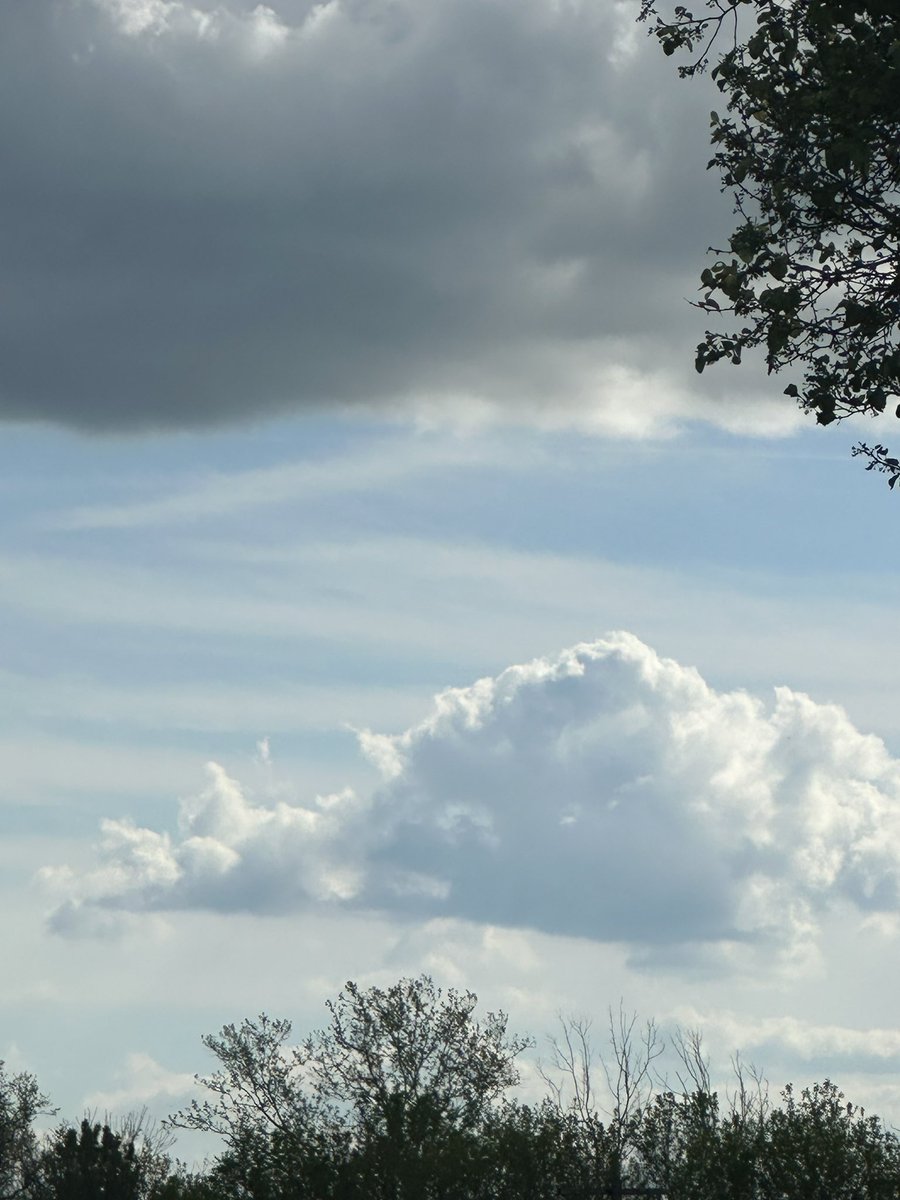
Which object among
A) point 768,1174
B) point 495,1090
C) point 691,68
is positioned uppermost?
point 691,68

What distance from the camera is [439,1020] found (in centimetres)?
5956

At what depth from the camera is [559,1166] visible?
3672 cm

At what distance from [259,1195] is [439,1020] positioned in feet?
71.0

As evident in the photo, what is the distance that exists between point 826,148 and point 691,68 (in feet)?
6.38

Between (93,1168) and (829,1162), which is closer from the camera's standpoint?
(829,1162)

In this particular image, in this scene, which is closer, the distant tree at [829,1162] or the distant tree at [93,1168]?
the distant tree at [829,1162]

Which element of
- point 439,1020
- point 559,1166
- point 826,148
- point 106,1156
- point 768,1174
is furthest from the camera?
point 439,1020

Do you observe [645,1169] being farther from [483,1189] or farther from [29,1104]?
[29,1104]

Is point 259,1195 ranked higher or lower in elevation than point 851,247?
lower

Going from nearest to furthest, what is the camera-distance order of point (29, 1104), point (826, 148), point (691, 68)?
point (826, 148)
point (691, 68)
point (29, 1104)

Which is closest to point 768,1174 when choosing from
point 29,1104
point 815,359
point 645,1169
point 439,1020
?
point 645,1169

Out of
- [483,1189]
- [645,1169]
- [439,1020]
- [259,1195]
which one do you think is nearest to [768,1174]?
[645,1169]

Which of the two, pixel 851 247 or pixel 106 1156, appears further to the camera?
pixel 106 1156

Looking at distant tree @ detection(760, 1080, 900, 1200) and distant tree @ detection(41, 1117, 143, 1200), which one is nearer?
distant tree @ detection(760, 1080, 900, 1200)
